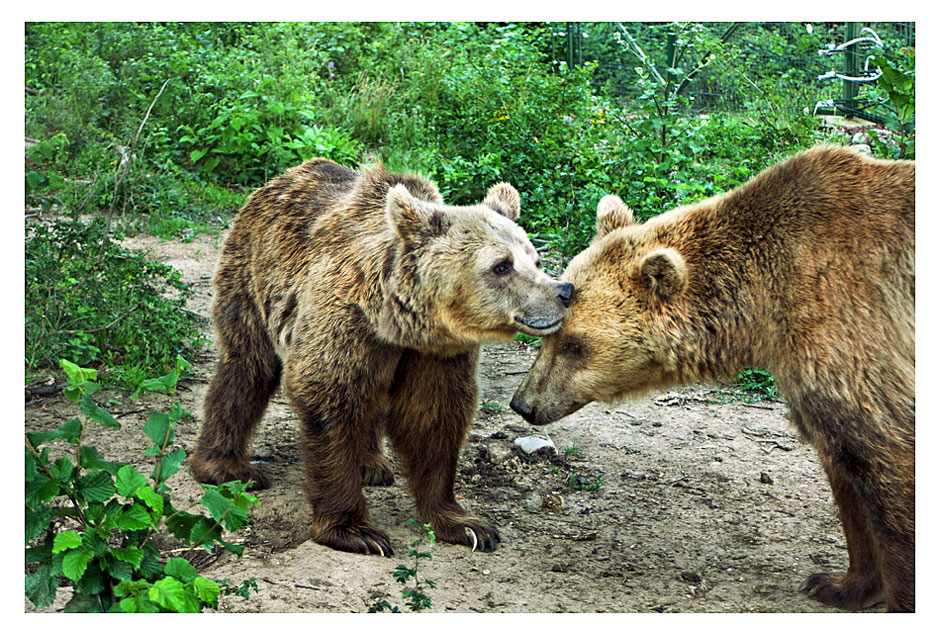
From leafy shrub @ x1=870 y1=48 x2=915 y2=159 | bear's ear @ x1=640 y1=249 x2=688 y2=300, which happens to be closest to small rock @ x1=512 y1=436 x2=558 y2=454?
bear's ear @ x1=640 y1=249 x2=688 y2=300

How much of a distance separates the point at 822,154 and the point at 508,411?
118 inches

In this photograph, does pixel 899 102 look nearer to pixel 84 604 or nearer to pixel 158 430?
pixel 158 430

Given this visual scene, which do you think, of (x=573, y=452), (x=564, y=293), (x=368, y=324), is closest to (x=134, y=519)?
(x=368, y=324)

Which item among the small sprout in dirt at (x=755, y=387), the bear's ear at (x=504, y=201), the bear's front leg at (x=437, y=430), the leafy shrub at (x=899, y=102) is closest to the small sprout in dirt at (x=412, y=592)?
the bear's front leg at (x=437, y=430)

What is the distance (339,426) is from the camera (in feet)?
14.1

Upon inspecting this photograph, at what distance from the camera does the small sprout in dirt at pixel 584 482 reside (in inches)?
207

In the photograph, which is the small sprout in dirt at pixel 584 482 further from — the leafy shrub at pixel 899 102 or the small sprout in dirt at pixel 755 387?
the leafy shrub at pixel 899 102

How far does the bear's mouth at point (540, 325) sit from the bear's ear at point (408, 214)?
0.59 meters

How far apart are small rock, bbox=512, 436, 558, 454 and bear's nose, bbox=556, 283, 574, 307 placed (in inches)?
75.0

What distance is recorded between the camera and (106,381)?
6164 millimetres

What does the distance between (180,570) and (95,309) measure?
363cm

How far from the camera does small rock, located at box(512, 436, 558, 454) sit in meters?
5.62
